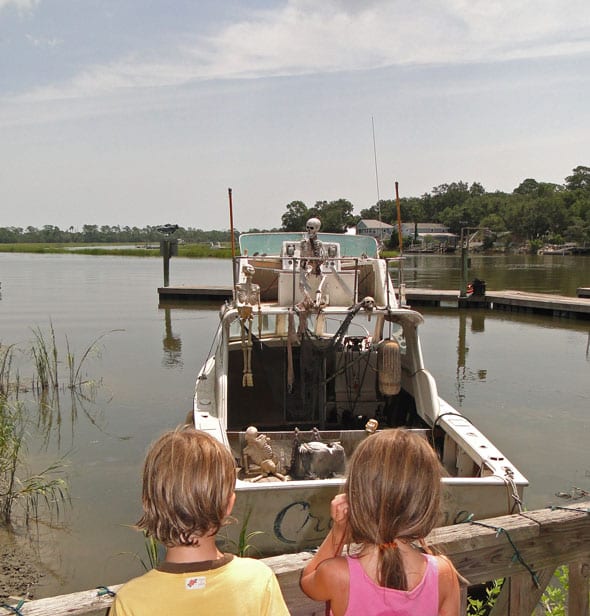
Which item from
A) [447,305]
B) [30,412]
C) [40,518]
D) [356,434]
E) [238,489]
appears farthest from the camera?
[447,305]

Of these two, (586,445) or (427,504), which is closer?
(427,504)

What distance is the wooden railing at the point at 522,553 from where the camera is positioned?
8.05 ft

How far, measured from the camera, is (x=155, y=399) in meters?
13.7

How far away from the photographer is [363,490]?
6.01 feet

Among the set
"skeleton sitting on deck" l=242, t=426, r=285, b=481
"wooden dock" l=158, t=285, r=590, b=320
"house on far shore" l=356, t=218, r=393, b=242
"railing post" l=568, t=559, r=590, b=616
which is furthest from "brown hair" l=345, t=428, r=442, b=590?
"wooden dock" l=158, t=285, r=590, b=320

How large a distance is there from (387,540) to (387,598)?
0.21m

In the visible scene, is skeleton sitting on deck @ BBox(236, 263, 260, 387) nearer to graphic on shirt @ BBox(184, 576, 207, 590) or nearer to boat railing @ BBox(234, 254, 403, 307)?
boat railing @ BBox(234, 254, 403, 307)

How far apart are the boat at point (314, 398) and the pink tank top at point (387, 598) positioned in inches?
121

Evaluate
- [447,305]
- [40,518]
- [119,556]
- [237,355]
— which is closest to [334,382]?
[237,355]

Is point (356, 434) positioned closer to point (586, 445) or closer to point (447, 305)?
point (586, 445)

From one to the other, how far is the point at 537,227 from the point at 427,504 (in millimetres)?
115065

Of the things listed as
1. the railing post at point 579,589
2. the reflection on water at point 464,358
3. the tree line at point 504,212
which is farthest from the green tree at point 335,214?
the railing post at point 579,589

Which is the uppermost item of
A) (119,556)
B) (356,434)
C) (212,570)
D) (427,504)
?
(427,504)

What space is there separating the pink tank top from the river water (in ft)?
17.9
